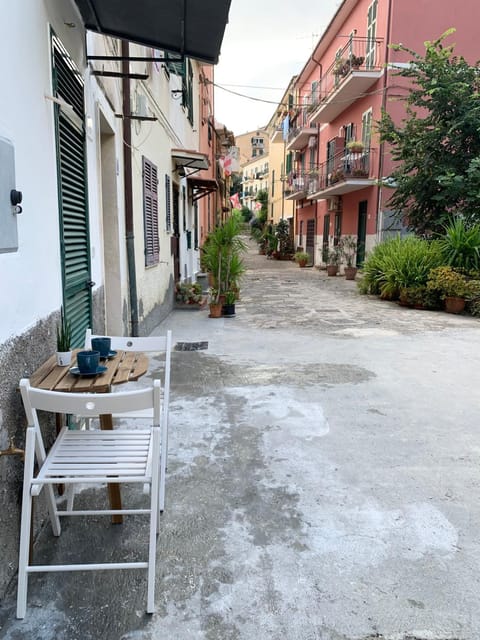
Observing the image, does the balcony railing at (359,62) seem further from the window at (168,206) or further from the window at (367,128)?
the window at (168,206)

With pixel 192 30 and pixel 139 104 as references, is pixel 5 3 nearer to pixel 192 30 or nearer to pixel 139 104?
pixel 192 30

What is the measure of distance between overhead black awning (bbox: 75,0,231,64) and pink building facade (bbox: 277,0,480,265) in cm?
1016

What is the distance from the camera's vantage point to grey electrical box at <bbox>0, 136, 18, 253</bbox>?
1.90 m

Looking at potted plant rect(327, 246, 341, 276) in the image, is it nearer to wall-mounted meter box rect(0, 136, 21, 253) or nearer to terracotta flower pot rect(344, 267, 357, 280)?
terracotta flower pot rect(344, 267, 357, 280)

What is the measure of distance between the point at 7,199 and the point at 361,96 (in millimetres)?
16117

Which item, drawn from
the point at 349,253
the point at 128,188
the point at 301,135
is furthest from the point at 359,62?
the point at 128,188

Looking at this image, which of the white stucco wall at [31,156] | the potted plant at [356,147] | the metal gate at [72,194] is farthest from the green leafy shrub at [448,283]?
the white stucco wall at [31,156]

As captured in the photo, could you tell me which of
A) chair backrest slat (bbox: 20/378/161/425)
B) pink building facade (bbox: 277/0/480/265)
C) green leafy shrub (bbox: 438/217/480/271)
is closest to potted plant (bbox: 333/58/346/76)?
pink building facade (bbox: 277/0/480/265)

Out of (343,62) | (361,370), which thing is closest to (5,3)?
(361,370)

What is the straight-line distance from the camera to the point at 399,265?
10.4 m

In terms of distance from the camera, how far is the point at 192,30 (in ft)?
10.6

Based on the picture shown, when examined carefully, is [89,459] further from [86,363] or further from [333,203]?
[333,203]

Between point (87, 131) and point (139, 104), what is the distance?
2688 millimetres

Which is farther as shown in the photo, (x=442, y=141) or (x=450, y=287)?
(x=442, y=141)
